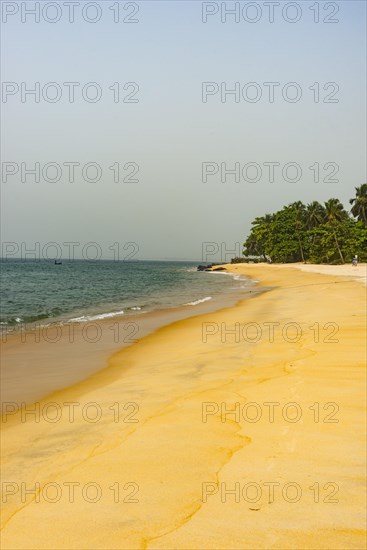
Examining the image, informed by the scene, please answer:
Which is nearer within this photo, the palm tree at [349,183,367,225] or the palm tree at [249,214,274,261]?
the palm tree at [349,183,367,225]

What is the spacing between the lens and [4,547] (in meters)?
2.99

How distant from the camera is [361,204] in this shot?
84688 millimetres

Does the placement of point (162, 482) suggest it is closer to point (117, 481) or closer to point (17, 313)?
point (117, 481)

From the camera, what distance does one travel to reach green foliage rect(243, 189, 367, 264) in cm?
7444

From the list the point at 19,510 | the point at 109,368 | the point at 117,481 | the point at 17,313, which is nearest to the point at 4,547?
the point at 19,510

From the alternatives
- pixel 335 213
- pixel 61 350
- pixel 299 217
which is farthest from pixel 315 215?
pixel 61 350

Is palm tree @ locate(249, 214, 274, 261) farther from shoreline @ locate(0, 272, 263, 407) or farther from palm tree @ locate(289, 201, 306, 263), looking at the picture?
shoreline @ locate(0, 272, 263, 407)

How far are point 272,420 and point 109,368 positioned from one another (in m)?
5.40

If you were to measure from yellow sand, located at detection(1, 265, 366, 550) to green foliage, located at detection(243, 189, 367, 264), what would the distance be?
70523mm

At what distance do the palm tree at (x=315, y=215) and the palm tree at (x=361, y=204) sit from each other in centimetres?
791

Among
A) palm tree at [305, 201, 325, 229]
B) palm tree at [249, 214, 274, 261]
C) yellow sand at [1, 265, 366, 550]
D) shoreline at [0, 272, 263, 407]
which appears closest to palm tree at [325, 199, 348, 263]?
palm tree at [305, 201, 325, 229]

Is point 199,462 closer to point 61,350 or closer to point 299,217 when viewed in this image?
point 61,350

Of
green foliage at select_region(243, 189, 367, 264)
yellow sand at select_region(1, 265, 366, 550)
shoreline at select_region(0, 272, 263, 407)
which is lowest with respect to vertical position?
shoreline at select_region(0, 272, 263, 407)

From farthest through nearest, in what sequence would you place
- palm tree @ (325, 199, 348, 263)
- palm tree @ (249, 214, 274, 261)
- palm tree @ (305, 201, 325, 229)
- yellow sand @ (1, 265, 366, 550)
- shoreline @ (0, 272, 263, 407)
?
palm tree @ (249, 214, 274, 261) → palm tree @ (305, 201, 325, 229) → palm tree @ (325, 199, 348, 263) → shoreline @ (0, 272, 263, 407) → yellow sand @ (1, 265, 366, 550)
